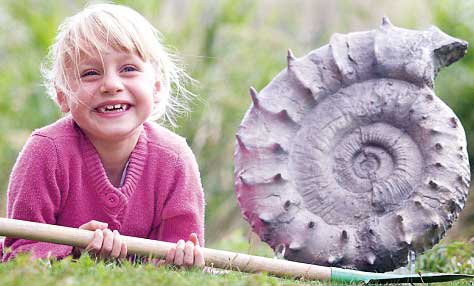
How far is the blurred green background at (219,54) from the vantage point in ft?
→ 27.3

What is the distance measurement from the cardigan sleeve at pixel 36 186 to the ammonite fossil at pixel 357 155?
1.09 metres

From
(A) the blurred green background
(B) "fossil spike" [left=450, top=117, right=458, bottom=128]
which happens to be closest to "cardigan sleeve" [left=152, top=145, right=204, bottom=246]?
(B) "fossil spike" [left=450, top=117, right=458, bottom=128]

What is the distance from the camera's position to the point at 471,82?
7984 mm

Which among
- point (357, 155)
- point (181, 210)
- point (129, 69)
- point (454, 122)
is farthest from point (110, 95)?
point (454, 122)

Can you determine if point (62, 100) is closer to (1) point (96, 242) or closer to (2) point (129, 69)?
(2) point (129, 69)

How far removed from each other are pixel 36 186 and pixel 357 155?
1739mm

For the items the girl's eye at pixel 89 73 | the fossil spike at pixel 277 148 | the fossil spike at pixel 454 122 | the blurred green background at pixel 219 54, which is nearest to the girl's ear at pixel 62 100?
the girl's eye at pixel 89 73

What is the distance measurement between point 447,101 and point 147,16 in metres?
3.36

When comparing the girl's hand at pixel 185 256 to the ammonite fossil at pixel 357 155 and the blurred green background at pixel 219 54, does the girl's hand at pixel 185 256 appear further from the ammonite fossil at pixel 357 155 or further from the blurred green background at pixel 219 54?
the blurred green background at pixel 219 54

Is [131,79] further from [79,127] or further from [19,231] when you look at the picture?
[19,231]

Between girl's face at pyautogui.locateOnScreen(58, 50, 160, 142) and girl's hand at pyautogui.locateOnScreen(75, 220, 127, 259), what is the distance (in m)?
0.60

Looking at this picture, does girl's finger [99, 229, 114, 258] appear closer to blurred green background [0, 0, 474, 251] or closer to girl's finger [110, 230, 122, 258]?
girl's finger [110, 230, 122, 258]

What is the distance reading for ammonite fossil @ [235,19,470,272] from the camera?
4297 millimetres

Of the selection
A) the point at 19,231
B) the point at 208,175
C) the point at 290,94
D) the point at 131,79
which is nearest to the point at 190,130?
the point at 208,175
